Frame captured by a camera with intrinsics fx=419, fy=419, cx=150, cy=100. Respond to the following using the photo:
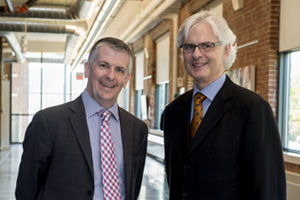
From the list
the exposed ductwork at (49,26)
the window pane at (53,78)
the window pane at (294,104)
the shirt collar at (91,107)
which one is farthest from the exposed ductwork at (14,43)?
the shirt collar at (91,107)

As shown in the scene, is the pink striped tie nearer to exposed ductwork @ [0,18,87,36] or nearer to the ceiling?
the ceiling

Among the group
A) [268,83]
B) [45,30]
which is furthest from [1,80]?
[268,83]

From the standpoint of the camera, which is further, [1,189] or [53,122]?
[1,189]

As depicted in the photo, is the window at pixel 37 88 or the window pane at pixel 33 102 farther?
the window pane at pixel 33 102

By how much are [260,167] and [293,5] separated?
526 centimetres

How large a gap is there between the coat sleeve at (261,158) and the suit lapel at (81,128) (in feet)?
2.54

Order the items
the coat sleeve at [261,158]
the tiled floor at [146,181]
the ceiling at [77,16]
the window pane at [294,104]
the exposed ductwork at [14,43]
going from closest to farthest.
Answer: the coat sleeve at [261,158], the window pane at [294,104], the tiled floor at [146,181], the ceiling at [77,16], the exposed ductwork at [14,43]

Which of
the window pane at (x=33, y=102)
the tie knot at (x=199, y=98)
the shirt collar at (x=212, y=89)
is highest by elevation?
the shirt collar at (x=212, y=89)

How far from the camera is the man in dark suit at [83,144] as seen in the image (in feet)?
7.01

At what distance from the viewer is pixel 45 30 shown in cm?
1305

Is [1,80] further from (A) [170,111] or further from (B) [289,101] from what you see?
(A) [170,111]

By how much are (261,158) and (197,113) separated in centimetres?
42

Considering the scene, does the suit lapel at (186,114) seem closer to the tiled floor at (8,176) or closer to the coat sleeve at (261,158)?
the coat sleeve at (261,158)

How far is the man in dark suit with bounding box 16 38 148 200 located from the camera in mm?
2137
